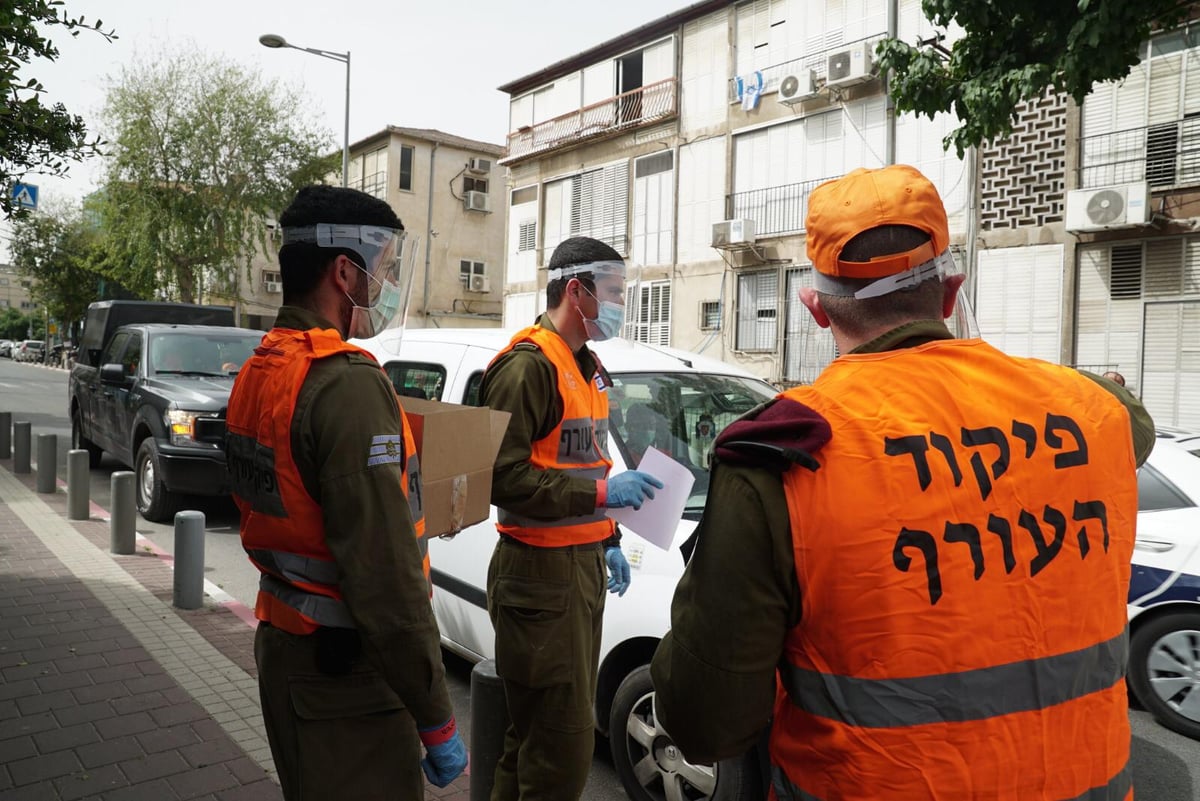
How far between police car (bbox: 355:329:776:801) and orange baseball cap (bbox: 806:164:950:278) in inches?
71.8

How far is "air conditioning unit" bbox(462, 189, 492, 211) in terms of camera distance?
4119 cm

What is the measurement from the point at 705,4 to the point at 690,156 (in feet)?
12.5

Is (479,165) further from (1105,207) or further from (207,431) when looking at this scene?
(207,431)

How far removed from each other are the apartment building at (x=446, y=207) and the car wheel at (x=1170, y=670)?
36.0 metres

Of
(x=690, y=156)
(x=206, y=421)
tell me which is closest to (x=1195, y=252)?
(x=690, y=156)

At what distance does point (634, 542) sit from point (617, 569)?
0.23 metres

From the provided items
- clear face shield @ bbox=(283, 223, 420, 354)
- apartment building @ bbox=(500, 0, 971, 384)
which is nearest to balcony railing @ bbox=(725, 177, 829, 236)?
apartment building @ bbox=(500, 0, 971, 384)

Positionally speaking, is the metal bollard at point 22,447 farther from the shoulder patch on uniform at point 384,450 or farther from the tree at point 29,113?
the shoulder patch on uniform at point 384,450

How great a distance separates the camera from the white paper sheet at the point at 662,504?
3.16 metres

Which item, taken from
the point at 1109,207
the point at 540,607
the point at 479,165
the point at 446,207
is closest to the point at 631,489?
the point at 540,607

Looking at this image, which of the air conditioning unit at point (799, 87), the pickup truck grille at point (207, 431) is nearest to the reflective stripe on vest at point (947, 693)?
the pickup truck grille at point (207, 431)

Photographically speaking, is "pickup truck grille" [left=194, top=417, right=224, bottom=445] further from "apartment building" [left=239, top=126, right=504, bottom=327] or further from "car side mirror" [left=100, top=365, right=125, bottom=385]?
"apartment building" [left=239, top=126, right=504, bottom=327]

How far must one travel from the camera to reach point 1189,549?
193 inches

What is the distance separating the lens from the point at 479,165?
1644 inches
